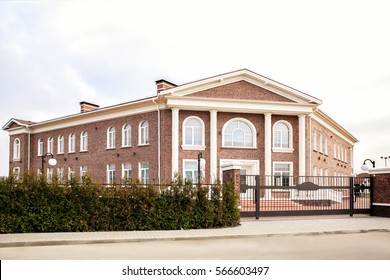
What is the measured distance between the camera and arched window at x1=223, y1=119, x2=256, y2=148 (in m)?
29.3

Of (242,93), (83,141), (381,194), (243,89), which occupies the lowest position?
(381,194)

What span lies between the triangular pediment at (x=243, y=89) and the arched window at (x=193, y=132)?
68.5 inches

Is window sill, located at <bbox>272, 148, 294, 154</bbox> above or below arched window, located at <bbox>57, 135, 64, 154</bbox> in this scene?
below

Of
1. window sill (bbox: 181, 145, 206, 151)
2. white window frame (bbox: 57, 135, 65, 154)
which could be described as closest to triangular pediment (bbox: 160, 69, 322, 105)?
window sill (bbox: 181, 145, 206, 151)

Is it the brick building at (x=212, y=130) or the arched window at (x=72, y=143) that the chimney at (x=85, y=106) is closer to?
the arched window at (x=72, y=143)

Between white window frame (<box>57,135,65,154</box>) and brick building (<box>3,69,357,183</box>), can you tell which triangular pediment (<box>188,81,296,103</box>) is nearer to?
brick building (<box>3,69,357,183</box>)

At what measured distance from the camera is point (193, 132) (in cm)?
2881

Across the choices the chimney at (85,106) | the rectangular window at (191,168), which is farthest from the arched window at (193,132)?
the chimney at (85,106)

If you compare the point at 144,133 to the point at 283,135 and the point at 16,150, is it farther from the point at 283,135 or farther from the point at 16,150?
the point at 16,150

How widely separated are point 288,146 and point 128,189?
18167mm

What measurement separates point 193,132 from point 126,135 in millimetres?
6032

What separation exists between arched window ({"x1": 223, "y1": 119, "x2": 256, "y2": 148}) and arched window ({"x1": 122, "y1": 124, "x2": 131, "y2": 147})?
729 cm

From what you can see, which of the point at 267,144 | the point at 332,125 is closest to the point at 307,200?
the point at 267,144

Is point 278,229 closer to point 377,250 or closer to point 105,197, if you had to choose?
point 377,250
